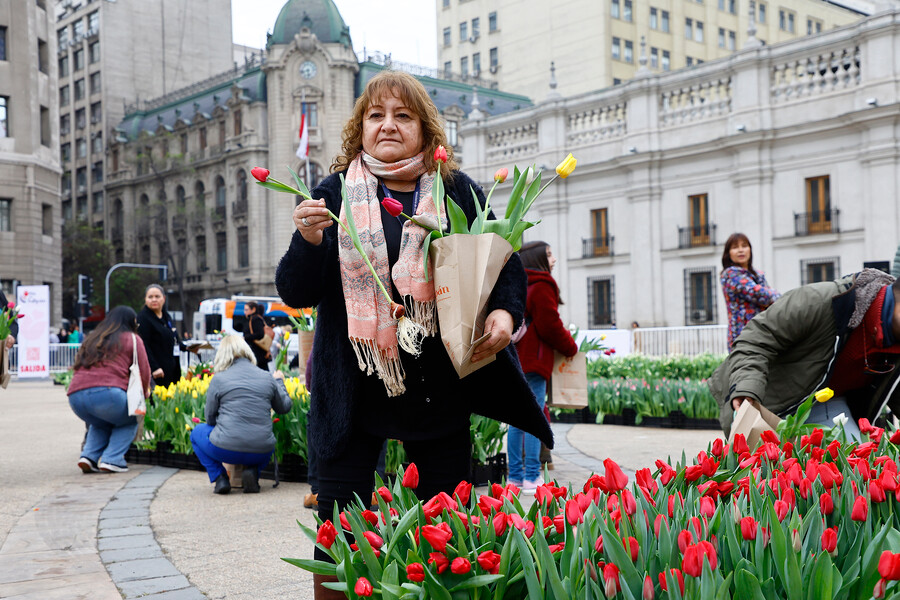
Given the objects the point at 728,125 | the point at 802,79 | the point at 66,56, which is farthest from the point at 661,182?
the point at 66,56

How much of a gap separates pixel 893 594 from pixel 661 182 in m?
33.3

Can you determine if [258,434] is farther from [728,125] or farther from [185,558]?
[728,125]

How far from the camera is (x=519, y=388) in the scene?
3049 mm

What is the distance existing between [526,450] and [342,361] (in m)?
3.92

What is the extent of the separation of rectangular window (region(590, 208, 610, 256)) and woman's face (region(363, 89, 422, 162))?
3307 cm

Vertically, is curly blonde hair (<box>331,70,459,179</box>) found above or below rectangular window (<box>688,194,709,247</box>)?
below

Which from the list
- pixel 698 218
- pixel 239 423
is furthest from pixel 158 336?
pixel 698 218

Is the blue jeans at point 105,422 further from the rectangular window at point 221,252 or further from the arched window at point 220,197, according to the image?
the arched window at point 220,197

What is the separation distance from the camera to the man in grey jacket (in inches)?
147

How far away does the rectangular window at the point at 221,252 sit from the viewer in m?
59.8

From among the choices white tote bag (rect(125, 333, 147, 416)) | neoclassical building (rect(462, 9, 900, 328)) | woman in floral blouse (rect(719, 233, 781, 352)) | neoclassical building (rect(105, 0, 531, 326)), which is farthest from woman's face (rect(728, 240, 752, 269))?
neoclassical building (rect(105, 0, 531, 326))

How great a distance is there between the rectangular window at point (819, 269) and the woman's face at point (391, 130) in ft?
97.2

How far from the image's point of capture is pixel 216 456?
6.95m

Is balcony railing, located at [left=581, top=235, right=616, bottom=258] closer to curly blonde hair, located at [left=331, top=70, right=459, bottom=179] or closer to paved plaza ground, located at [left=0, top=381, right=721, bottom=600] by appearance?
paved plaza ground, located at [left=0, top=381, right=721, bottom=600]
